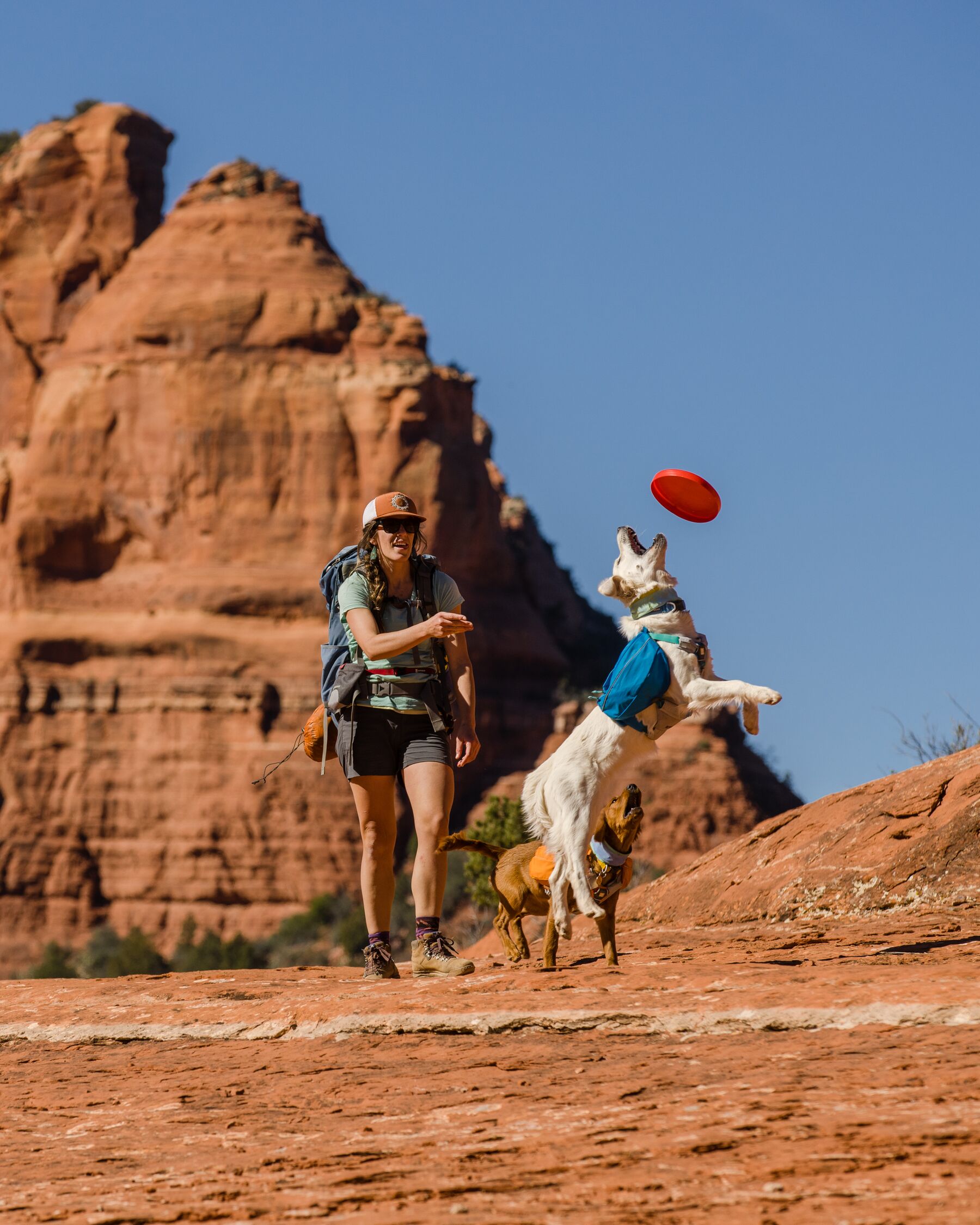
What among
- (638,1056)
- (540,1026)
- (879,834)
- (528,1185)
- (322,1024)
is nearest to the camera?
(528,1185)

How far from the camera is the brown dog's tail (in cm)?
772

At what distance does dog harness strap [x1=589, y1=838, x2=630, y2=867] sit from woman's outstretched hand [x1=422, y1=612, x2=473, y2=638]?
1201mm

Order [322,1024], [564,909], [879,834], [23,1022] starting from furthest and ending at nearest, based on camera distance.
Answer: [879,834] < [23,1022] < [564,909] < [322,1024]

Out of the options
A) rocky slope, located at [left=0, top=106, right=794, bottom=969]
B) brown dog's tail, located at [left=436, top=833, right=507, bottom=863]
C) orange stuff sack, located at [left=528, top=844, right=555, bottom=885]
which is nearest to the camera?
orange stuff sack, located at [left=528, top=844, right=555, bottom=885]

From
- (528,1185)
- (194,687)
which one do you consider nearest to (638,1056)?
(528,1185)

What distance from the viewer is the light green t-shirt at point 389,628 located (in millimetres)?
7844

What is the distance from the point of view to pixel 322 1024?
6.82 metres

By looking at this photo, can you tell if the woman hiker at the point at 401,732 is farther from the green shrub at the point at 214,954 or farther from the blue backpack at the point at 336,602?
the green shrub at the point at 214,954

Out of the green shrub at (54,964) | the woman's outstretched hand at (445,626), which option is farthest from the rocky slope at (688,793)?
the woman's outstretched hand at (445,626)

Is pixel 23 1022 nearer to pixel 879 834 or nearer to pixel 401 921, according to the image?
pixel 879 834

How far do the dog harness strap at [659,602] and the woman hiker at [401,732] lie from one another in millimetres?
892

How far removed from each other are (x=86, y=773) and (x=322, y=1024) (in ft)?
161

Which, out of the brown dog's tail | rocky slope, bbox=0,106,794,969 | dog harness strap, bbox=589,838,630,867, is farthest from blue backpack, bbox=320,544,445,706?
rocky slope, bbox=0,106,794,969

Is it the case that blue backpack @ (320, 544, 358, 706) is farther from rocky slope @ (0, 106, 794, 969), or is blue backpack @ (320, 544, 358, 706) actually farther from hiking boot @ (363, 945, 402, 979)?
rocky slope @ (0, 106, 794, 969)
